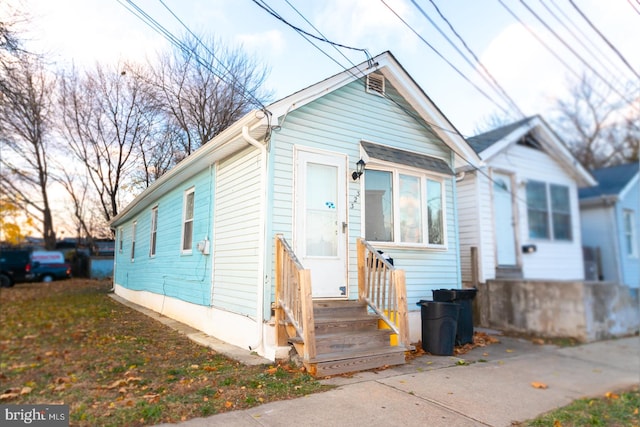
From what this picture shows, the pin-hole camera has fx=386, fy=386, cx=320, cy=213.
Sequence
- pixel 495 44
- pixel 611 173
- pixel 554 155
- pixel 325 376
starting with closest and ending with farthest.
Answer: pixel 325 376 < pixel 495 44 < pixel 554 155 < pixel 611 173

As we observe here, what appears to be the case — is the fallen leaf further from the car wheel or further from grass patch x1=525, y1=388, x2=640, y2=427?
the car wheel

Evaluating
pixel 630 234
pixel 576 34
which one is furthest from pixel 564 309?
pixel 630 234

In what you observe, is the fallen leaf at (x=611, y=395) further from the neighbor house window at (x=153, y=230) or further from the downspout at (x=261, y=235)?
the neighbor house window at (x=153, y=230)

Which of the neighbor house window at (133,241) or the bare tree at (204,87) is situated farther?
the neighbor house window at (133,241)

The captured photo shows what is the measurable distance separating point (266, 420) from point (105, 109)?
4630mm

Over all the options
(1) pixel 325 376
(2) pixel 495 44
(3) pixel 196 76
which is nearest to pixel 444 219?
(2) pixel 495 44

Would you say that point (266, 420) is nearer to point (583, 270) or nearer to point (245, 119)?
point (245, 119)

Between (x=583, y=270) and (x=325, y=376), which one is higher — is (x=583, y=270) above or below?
above

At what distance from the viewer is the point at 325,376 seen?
14.7 ft

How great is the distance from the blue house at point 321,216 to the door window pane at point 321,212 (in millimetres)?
17

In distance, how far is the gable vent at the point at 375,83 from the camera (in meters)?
7.02

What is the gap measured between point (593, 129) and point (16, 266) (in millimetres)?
29475

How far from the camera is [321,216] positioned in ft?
19.9

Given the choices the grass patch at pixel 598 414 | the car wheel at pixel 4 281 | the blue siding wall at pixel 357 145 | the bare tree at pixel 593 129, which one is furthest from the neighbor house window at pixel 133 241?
the bare tree at pixel 593 129
